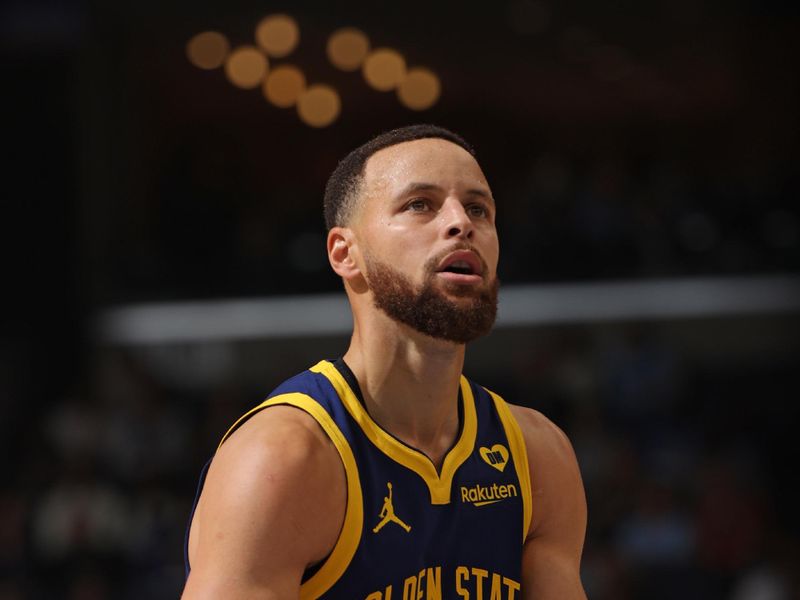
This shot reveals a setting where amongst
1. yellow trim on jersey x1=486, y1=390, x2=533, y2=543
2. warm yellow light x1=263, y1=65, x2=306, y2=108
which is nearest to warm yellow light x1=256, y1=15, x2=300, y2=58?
warm yellow light x1=263, y1=65, x2=306, y2=108

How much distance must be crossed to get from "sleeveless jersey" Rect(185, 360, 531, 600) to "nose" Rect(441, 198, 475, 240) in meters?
0.45

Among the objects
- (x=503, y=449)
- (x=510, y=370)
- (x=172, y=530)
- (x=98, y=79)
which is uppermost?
(x=98, y=79)

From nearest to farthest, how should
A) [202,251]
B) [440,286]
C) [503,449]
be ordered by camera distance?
1. [440,286]
2. [503,449]
3. [202,251]

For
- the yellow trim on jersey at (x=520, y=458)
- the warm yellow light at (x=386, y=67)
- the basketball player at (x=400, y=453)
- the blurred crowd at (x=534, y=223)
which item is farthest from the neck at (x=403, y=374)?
the warm yellow light at (x=386, y=67)

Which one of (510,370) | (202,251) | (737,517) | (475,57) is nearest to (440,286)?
(737,517)

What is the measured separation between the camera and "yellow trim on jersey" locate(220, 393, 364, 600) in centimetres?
293

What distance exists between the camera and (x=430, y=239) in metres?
3.11

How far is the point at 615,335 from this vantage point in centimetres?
1036

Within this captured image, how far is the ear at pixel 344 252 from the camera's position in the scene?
326 centimetres

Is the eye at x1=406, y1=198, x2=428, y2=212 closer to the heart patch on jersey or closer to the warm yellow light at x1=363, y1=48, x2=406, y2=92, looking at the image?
the heart patch on jersey

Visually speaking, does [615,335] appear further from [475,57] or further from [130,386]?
[130,386]

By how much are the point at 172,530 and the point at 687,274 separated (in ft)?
15.0

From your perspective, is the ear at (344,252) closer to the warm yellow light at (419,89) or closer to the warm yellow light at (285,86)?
the warm yellow light at (419,89)

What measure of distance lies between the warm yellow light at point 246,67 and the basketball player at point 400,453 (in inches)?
344
